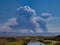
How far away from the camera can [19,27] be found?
5.16 feet

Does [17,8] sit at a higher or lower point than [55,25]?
higher

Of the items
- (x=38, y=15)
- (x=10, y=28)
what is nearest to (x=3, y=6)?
(x=10, y=28)

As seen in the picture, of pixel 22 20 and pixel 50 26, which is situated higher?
pixel 22 20

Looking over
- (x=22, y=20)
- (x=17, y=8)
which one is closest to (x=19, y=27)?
(x=22, y=20)

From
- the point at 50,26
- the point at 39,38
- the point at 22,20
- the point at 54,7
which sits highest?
the point at 54,7

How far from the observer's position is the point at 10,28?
1.57 meters

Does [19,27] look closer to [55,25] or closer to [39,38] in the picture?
[39,38]

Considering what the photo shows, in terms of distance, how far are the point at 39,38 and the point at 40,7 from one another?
0.36 meters

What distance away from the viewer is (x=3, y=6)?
160 cm

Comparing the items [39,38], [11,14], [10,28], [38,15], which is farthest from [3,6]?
[39,38]

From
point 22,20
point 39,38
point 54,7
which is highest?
point 54,7

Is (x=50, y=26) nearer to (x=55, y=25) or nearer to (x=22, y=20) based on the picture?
(x=55, y=25)

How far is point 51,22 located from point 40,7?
0.72ft

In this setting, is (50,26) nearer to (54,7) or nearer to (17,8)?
(54,7)
